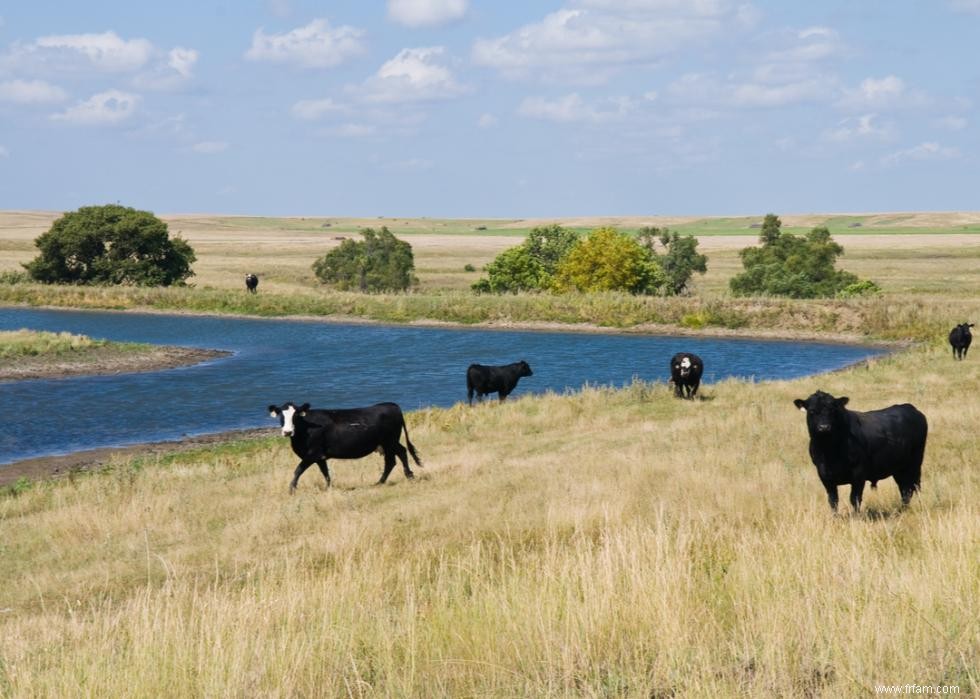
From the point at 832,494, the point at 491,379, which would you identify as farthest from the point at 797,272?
the point at 832,494

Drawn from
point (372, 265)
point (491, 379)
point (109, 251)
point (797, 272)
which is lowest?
point (491, 379)

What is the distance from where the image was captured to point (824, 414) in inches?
464

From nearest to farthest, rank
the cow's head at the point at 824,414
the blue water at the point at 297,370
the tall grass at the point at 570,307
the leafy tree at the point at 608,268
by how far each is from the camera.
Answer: the cow's head at the point at 824,414 → the blue water at the point at 297,370 → the tall grass at the point at 570,307 → the leafy tree at the point at 608,268

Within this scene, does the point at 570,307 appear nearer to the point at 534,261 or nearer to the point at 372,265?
the point at 534,261

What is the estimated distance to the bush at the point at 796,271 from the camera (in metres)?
74.2

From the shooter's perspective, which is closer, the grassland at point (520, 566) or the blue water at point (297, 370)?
the grassland at point (520, 566)

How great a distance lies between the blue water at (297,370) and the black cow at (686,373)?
879 cm

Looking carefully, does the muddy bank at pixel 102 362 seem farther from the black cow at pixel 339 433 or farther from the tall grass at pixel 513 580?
the black cow at pixel 339 433

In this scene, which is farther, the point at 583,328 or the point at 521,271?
the point at 521,271

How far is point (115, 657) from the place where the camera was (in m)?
7.00

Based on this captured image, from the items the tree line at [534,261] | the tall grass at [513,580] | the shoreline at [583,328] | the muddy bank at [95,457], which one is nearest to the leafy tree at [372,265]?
the tree line at [534,261]

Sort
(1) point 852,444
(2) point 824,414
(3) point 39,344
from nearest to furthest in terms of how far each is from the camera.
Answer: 1. (2) point 824,414
2. (1) point 852,444
3. (3) point 39,344

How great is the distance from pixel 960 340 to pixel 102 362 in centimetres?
3534

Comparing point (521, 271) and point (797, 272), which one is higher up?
point (521, 271)
